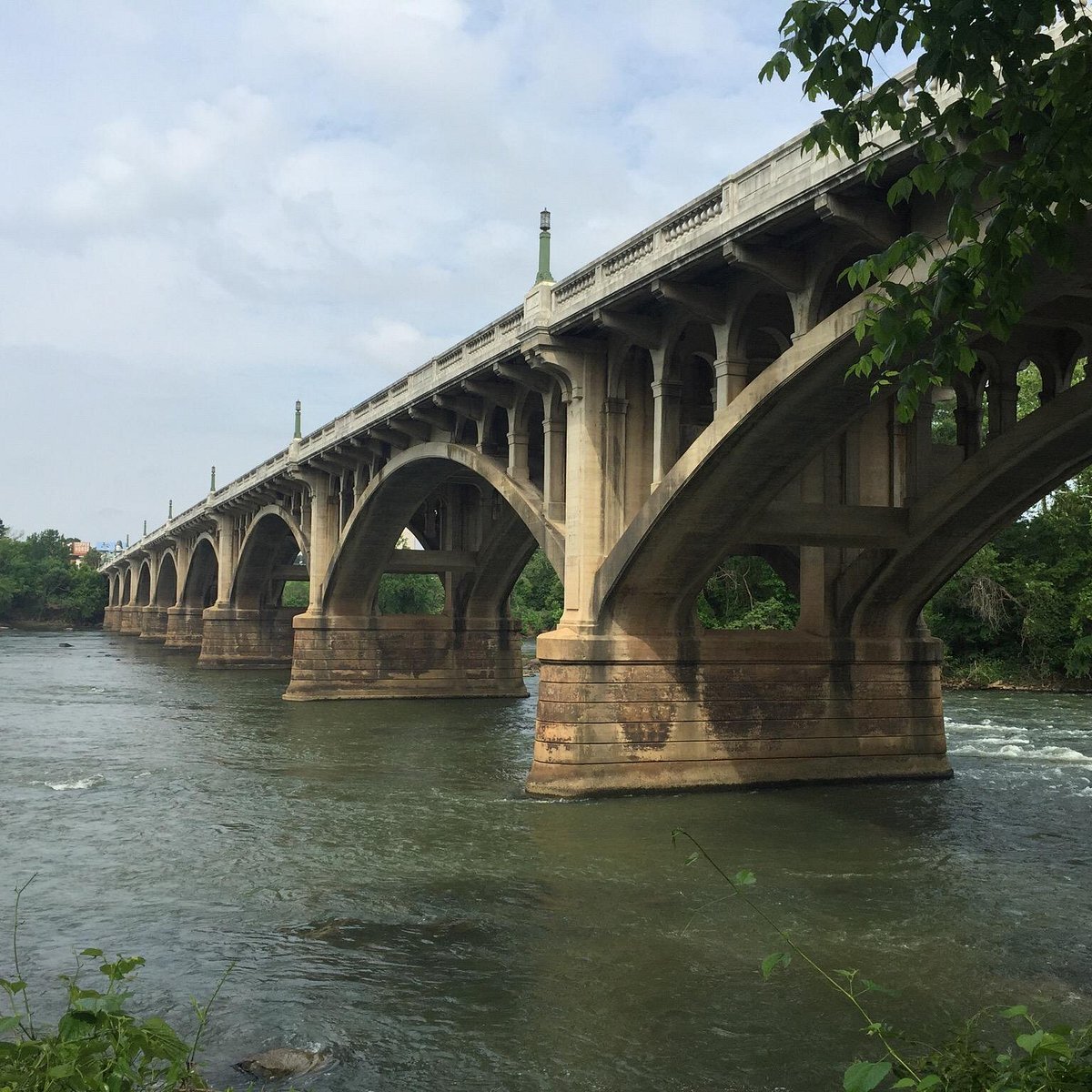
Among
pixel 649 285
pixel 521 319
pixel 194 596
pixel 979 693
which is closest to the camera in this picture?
pixel 649 285

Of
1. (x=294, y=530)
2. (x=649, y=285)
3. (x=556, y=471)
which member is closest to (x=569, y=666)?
(x=556, y=471)

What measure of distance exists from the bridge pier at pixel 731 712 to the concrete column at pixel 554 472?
334 cm

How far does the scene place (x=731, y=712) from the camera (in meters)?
21.7

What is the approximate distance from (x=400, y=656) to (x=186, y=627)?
147 ft

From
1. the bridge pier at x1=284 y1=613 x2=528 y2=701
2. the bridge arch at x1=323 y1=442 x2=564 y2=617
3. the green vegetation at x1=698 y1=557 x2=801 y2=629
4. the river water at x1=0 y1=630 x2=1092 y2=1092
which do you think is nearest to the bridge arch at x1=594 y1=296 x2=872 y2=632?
the river water at x1=0 y1=630 x2=1092 y2=1092

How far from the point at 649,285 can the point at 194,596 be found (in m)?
69.9

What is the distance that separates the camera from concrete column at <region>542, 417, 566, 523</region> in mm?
23938

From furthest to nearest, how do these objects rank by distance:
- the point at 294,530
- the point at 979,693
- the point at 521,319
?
the point at 294,530, the point at 979,693, the point at 521,319

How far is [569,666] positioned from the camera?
68.7ft

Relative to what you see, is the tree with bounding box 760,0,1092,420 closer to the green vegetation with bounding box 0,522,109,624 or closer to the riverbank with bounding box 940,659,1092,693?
the riverbank with bounding box 940,659,1092,693

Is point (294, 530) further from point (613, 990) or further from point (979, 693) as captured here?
point (613, 990)

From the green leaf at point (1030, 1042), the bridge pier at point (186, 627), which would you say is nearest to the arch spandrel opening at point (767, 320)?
the green leaf at point (1030, 1042)

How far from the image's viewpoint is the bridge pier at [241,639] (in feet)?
204

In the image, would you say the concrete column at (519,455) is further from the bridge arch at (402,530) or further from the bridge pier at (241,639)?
the bridge pier at (241,639)
